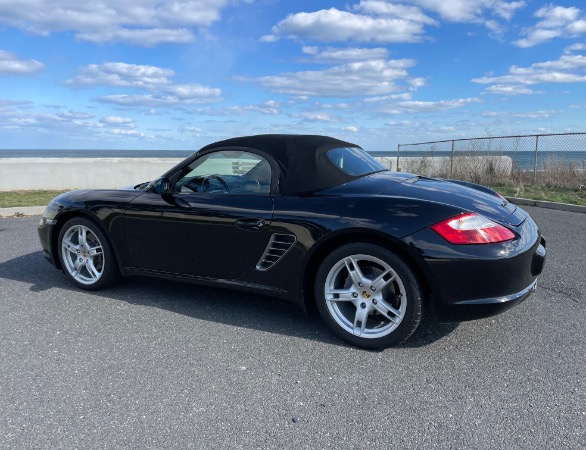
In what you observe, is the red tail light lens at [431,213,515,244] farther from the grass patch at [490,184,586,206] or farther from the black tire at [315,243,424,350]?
the grass patch at [490,184,586,206]

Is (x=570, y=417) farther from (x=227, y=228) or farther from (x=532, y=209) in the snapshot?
(x=532, y=209)

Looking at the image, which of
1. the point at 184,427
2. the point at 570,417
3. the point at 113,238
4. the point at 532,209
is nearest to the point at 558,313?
the point at 570,417

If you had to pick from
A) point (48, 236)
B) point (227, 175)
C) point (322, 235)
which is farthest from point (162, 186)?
point (322, 235)

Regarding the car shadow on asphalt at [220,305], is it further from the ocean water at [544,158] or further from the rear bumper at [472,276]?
the ocean water at [544,158]

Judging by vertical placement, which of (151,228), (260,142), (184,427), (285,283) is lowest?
(184,427)

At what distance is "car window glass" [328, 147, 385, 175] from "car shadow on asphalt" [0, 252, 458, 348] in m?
1.15

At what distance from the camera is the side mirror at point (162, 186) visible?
392 cm

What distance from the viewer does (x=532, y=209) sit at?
9.78 meters

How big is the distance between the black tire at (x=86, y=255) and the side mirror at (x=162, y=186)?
689 millimetres

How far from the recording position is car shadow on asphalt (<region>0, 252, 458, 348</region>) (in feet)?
11.2

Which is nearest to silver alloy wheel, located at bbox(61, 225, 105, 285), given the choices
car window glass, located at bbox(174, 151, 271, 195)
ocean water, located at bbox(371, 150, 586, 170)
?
car window glass, located at bbox(174, 151, 271, 195)

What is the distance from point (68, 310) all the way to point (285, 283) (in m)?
1.85

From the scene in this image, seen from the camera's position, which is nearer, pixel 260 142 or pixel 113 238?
pixel 260 142

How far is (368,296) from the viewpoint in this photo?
312 centimetres
